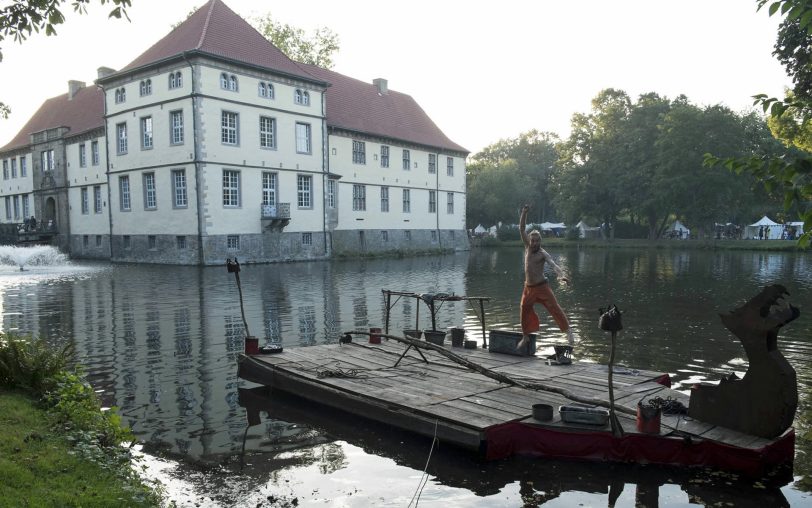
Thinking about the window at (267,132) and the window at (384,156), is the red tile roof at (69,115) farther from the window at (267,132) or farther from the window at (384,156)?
the window at (384,156)

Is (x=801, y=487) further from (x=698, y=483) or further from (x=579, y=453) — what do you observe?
(x=579, y=453)

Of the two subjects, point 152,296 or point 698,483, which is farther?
point 152,296

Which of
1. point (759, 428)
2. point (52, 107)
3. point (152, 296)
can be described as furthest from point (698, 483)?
point (52, 107)

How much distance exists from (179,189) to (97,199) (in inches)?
454

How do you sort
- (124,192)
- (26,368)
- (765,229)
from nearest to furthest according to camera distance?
(26,368) → (124,192) → (765,229)

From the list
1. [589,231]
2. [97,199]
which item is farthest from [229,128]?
[589,231]

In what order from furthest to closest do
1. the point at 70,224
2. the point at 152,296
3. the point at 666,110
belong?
the point at 666,110 < the point at 70,224 < the point at 152,296

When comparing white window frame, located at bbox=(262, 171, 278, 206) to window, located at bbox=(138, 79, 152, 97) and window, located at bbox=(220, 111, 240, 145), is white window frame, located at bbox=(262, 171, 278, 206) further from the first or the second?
window, located at bbox=(138, 79, 152, 97)

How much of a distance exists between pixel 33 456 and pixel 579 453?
540 cm

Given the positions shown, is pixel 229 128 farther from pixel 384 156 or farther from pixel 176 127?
pixel 384 156

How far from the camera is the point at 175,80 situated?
120 feet

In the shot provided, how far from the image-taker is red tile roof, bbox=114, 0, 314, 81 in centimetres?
3662

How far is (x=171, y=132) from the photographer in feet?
122

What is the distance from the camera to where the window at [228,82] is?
3684 centimetres
